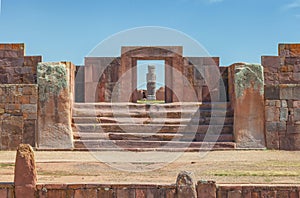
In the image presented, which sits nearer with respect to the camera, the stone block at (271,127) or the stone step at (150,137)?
the stone step at (150,137)

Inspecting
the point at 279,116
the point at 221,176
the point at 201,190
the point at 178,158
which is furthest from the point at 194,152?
the point at 201,190

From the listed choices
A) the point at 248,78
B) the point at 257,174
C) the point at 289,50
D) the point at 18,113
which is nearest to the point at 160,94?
the point at 289,50

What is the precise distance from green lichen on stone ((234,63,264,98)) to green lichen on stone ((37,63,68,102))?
458 centimetres

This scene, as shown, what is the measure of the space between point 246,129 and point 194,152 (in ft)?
5.47

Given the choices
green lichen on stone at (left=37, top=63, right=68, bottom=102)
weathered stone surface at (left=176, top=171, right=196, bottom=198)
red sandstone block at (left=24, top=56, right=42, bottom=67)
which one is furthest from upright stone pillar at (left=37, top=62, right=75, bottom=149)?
weathered stone surface at (left=176, top=171, right=196, bottom=198)

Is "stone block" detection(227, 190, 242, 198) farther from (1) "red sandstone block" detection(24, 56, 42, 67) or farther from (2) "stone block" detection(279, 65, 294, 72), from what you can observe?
(1) "red sandstone block" detection(24, 56, 42, 67)

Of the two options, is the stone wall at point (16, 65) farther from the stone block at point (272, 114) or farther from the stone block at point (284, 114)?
the stone block at point (284, 114)

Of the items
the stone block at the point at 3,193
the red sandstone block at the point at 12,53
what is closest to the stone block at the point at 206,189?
the stone block at the point at 3,193

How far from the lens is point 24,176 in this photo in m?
5.68

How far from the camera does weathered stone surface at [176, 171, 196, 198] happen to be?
18.0 feet

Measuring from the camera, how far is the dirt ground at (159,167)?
260 inches

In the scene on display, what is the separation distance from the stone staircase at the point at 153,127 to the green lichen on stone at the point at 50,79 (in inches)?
34.9

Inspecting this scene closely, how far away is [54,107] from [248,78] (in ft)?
17.0

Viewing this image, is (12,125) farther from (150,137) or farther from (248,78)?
(248,78)
